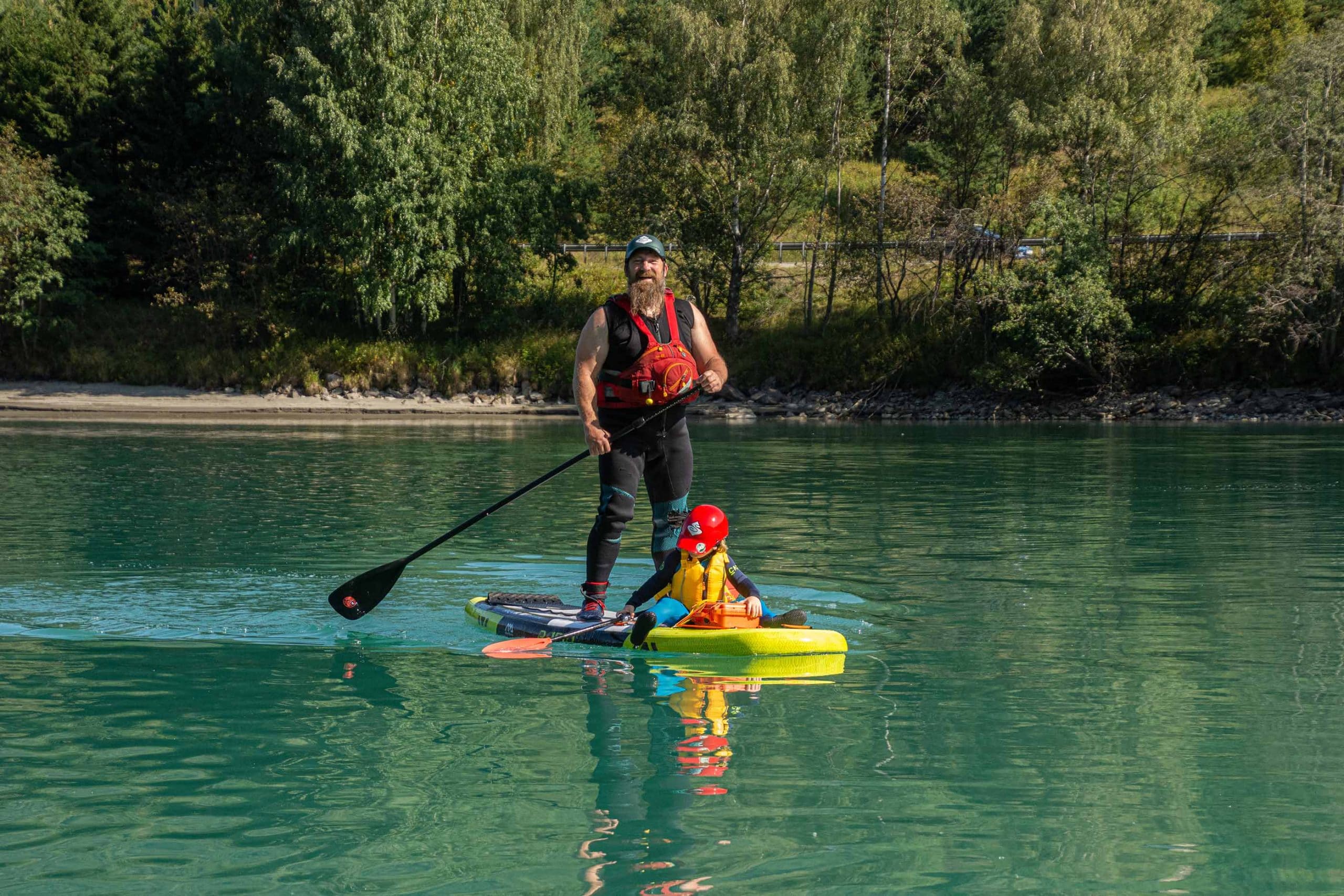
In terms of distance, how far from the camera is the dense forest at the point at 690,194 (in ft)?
131

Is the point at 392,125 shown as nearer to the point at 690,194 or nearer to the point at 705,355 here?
the point at 690,194

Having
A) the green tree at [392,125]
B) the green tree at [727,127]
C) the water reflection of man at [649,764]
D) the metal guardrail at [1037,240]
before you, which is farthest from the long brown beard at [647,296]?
the green tree at [727,127]

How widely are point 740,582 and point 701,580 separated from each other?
0.27 m

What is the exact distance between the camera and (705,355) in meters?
8.84

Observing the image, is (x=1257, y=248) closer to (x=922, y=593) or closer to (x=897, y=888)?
(x=922, y=593)

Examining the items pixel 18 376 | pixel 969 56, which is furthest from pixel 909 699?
pixel 969 56

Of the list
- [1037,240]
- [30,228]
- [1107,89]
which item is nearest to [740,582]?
[1107,89]

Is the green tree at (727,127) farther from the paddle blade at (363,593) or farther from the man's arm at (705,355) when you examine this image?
the paddle blade at (363,593)

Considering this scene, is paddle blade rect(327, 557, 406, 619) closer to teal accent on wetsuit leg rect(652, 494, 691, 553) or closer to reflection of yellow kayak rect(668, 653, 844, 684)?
teal accent on wetsuit leg rect(652, 494, 691, 553)

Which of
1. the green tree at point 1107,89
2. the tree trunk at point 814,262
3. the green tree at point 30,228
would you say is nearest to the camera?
the green tree at point 1107,89

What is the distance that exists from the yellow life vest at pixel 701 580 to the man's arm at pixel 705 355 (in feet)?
3.49

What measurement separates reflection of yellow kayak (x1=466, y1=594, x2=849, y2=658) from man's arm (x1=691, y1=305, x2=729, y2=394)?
159 centimetres

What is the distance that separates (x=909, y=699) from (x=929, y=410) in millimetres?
35371

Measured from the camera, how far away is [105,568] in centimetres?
1129
